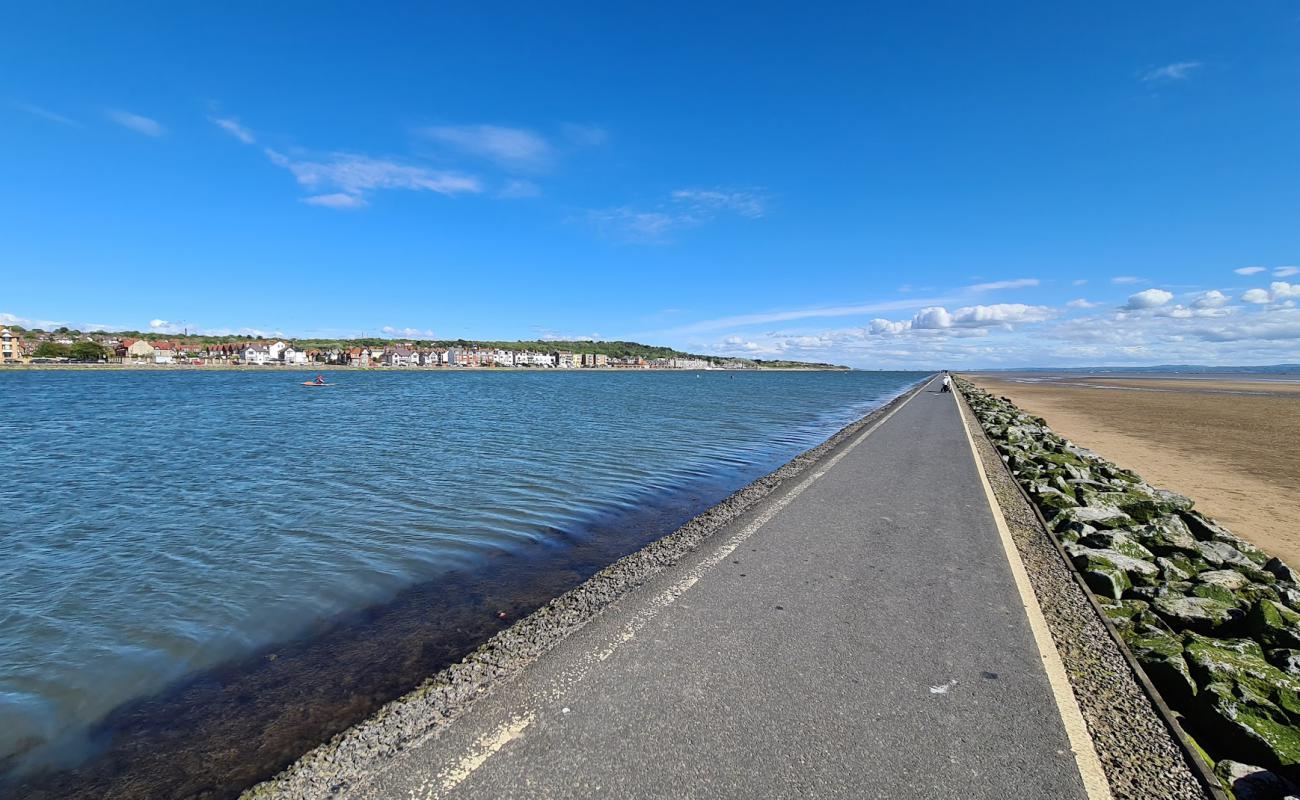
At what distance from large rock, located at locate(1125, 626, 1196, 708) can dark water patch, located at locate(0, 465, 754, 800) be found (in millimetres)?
5590

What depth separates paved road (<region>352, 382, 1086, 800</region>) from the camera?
9.96 ft

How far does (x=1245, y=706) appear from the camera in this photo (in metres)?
3.66

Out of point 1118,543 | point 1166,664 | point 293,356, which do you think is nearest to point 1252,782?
point 1166,664

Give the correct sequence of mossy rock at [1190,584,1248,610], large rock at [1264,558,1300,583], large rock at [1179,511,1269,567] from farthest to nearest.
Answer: large rock at [1179,511,1269,567] < large rock at [1264,558,1300,583] < mossy rock at [1190,584,1248,610]

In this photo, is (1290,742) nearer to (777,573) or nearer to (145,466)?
(777,573)

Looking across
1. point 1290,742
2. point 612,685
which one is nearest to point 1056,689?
point 1290,742

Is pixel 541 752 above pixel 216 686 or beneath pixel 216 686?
above

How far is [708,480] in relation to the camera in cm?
1380

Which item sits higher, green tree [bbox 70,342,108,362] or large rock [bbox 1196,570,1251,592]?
green tree [bbox 70,342,108,362]

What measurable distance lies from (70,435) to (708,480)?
88.2 ft

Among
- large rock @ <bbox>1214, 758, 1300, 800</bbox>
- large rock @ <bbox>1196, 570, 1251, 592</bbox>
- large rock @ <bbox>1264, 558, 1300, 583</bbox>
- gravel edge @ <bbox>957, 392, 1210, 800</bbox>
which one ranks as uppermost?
gravel edge @ <bbox>957, 392, 1210, 800</bbox>

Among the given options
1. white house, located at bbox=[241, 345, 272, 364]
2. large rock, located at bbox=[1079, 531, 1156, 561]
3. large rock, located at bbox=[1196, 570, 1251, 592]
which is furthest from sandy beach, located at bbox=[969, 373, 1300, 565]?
white house, located at bbox=[241, 345, 272, 364]

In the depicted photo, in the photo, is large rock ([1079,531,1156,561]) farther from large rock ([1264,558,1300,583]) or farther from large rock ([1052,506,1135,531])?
large rock ([1264,558,1300,583])

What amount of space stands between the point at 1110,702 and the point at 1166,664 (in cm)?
85
